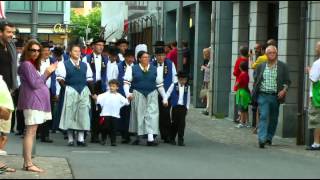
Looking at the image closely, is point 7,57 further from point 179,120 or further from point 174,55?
point 174,55

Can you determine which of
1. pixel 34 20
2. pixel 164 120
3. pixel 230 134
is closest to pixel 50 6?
pixel 230 134

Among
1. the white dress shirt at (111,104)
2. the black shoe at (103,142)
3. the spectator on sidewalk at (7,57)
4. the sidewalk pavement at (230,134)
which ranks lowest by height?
the sidewalk pavement at (230,134)

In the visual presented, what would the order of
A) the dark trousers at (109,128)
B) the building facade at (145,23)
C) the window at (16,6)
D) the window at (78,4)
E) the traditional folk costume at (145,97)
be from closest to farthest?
1. the dark trousers at (109,128)
2. the traditional folk costume at (145,97)
3. the building facade at (145,23)
4. the window at (16,6)
5. the window at (78,4)

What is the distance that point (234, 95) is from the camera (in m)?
20.5

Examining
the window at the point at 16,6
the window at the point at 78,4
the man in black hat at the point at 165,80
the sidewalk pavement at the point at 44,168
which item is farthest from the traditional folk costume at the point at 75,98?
the window at the point at 78,4

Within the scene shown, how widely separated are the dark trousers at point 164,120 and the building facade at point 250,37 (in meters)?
2.50

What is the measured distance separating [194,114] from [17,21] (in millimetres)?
41891

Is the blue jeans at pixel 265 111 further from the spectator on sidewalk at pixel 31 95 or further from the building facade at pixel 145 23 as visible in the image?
the building facade at pixel 145 23

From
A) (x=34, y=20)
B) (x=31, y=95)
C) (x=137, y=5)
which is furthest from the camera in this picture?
(x=137, y=5)

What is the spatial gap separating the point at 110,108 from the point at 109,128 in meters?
0.37

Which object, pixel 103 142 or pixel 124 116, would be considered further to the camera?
pixel 124 116

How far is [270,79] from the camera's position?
14.5 metres

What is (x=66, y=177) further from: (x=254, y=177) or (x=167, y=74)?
(x=167, y=74)

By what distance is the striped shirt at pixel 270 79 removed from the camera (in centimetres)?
1446
